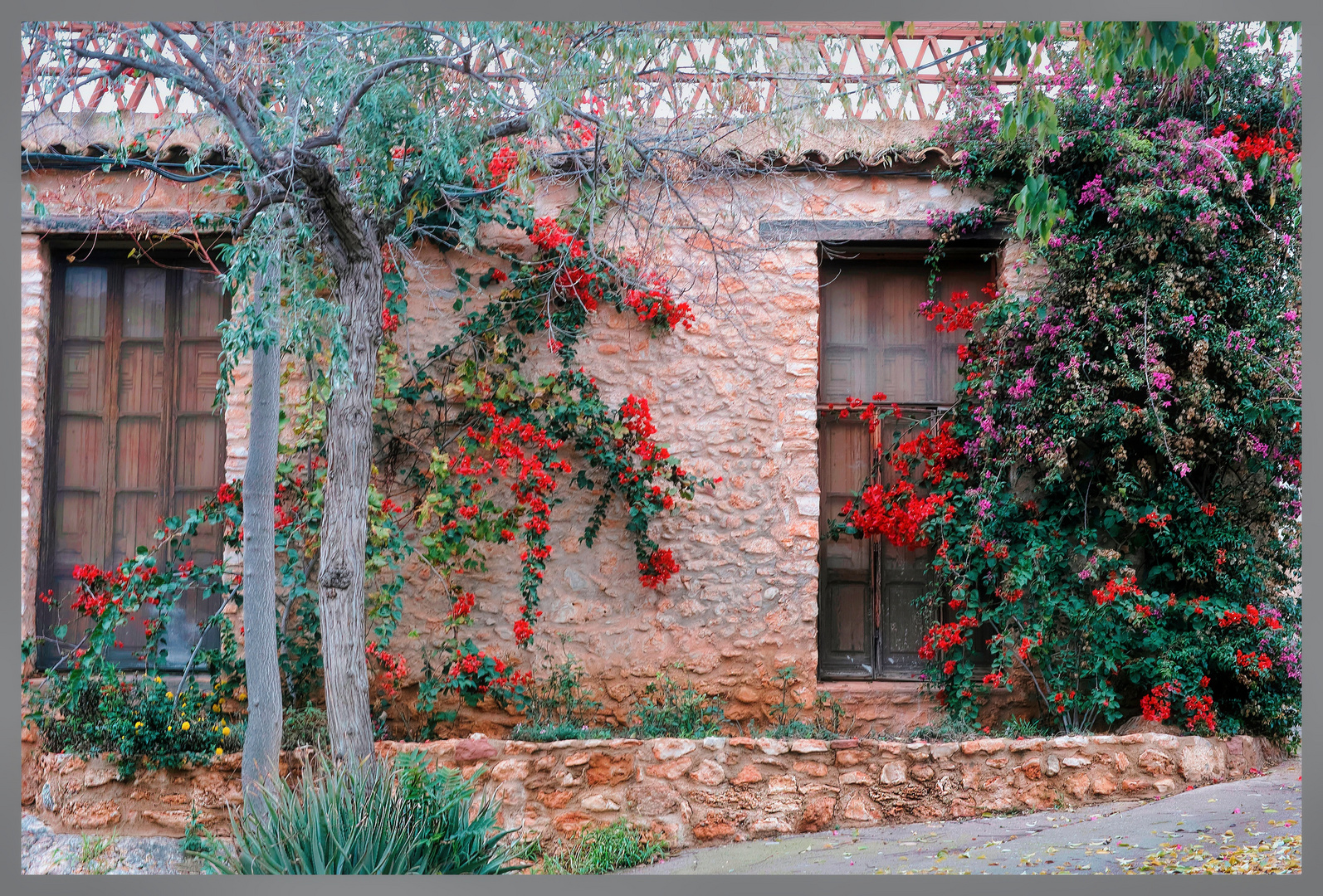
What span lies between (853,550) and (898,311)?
1330 mm

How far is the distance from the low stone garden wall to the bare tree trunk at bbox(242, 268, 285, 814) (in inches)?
23.2

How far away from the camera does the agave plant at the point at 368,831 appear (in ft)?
10.1

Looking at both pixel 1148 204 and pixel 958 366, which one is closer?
pixel 1148 204

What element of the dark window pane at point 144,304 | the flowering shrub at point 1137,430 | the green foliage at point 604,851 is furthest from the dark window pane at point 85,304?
the flowering shrub at point 1137,430

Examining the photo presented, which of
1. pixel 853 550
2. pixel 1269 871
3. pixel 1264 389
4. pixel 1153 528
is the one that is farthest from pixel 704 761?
pixel 1264 389

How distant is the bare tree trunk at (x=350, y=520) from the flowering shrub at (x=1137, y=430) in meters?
2.56

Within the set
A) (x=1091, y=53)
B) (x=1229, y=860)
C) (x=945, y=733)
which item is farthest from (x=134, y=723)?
(x=1091, y=53)

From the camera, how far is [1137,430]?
15.1ft

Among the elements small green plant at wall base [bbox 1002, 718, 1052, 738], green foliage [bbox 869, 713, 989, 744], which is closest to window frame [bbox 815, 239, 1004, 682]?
green foliage [bbox 869, 713, 989, 744]

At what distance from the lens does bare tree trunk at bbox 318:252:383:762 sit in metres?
3.64

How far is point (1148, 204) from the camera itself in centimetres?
456

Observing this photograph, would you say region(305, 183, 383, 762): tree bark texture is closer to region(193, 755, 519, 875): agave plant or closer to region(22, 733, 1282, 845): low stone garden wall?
region(193, 755, 519, 875): agave plant

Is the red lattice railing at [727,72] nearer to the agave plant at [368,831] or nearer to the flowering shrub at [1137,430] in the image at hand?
the flowering shrub at [1137,430]

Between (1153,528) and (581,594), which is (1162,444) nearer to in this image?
(1153,528)
